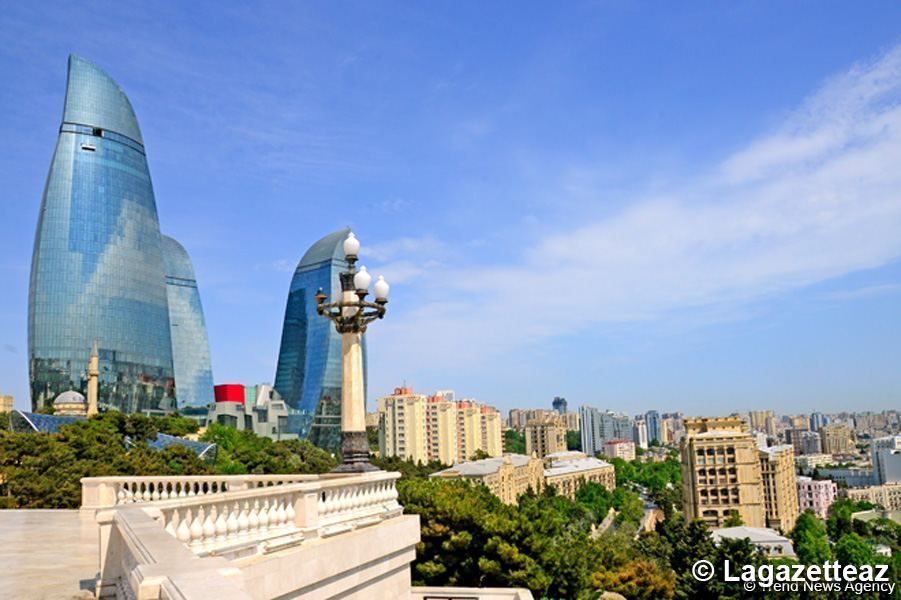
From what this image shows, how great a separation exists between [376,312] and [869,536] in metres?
94.9

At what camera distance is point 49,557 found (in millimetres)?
8211

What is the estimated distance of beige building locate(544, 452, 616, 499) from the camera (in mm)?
111150

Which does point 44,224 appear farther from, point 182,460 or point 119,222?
point 182,460

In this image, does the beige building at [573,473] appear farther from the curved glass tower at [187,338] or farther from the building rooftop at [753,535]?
the curved glass tower at [187,338]

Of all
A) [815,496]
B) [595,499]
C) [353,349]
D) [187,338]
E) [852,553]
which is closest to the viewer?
[353,349]

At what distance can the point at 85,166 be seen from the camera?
73.4 metres

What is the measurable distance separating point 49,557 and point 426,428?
10273 cm

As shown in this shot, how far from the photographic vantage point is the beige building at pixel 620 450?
186500 millimetres

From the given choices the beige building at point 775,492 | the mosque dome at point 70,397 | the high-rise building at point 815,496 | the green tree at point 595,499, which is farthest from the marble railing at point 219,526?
the high-rise building at point 815,496

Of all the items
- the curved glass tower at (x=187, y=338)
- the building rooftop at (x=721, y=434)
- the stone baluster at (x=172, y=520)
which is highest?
the curved glass tower at (x=187, y=338)

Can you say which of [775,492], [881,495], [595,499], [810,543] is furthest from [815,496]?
[810,543]

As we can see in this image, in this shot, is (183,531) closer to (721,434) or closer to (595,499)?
(721,434)

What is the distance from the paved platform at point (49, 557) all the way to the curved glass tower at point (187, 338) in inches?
3999

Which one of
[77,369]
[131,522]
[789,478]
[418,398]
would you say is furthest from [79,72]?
[789,478]
